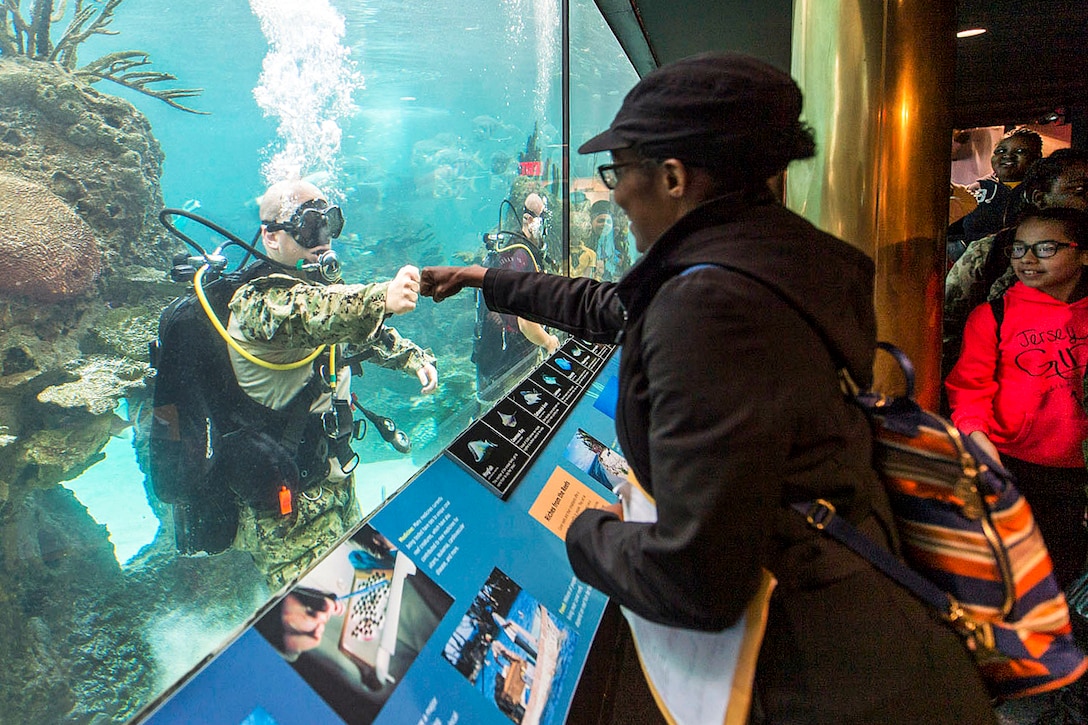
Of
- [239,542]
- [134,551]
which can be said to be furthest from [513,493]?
[134,551]

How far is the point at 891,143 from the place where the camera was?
6.88ft

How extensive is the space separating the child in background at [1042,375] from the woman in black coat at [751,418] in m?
1.84

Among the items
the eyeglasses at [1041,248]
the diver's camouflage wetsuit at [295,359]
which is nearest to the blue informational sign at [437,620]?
the diver's camouflage wetsuit at [295,359]

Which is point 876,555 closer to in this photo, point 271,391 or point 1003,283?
point 271,391

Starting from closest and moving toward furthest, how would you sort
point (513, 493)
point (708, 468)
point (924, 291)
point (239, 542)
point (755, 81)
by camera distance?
point (708, 468), point (755, 81), point (239, 542), point (513, 493), point (924, 291)

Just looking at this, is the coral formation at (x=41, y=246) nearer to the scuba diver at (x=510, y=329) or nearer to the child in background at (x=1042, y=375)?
the scuba diver at (x=510, y=329)

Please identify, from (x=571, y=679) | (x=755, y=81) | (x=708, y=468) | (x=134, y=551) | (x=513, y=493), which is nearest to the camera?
(x=708, y=468)

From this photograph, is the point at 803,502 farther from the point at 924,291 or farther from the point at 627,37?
the point at 627,37

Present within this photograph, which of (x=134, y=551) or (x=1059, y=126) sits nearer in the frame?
(x=134, y=551)

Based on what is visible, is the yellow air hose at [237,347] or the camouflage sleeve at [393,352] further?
the camouflage sleeve at [393,352]

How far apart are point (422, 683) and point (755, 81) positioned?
136cm

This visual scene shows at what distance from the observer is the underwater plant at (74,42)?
2.91 ft

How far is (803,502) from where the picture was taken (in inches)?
33.0

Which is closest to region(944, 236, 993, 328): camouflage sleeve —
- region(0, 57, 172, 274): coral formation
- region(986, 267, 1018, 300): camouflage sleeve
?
region(986, 267, 1018, 300): camouflage sleeve
